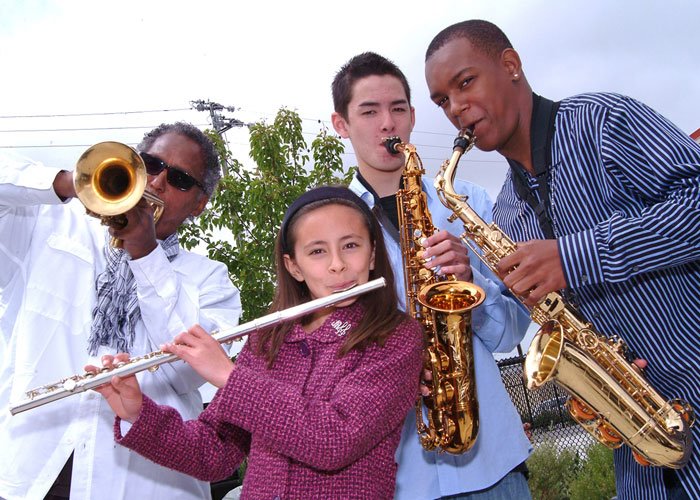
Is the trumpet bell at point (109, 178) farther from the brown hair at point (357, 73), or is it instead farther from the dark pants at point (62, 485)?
the brown hair at point (357, 73)

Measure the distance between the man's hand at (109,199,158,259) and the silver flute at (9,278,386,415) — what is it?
54cm

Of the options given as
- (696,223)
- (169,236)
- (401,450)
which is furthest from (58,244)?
(696,223)

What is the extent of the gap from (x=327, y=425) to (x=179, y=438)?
682mm

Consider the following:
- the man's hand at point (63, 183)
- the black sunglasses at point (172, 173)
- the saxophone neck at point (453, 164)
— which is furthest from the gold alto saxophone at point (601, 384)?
the man's hand at point (63, 183)

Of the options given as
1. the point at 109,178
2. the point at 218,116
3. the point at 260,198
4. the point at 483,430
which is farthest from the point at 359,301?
the point at 218,116

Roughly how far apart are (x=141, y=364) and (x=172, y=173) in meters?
1.25

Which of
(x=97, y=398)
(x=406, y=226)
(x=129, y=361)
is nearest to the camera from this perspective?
(x=129, y=361)

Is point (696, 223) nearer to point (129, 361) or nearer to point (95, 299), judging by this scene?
point (129, 361)

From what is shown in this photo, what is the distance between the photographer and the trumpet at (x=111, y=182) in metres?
2.60

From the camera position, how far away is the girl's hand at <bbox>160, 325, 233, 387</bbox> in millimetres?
2266

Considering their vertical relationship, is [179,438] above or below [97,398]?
below

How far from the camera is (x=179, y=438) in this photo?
7.80ft

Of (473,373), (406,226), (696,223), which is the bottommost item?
(473,373)

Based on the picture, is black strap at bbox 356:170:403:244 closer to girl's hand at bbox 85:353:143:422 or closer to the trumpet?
the trumpet
